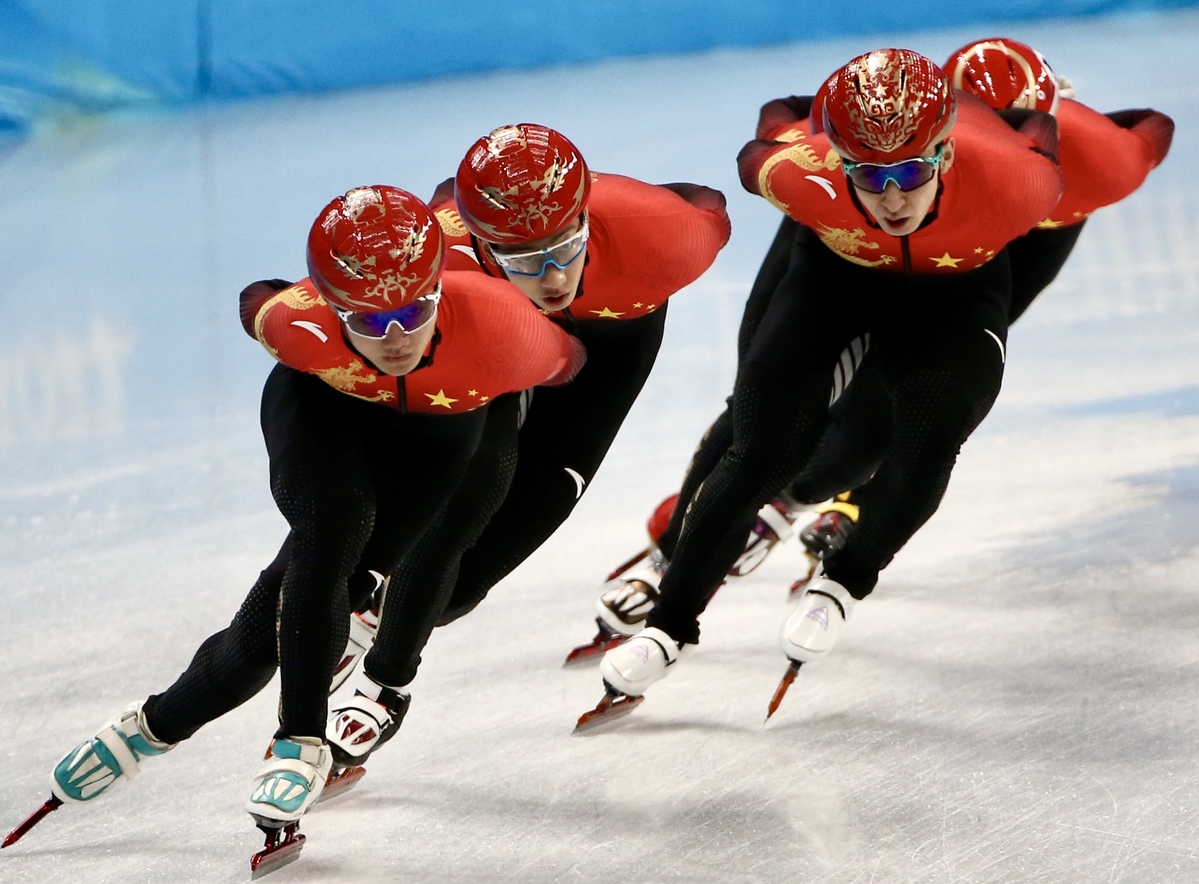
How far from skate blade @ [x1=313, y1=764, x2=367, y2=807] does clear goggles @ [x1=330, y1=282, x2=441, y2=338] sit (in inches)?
43.2

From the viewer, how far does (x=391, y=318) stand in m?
2.85

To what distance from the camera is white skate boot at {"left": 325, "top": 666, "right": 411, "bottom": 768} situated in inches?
134

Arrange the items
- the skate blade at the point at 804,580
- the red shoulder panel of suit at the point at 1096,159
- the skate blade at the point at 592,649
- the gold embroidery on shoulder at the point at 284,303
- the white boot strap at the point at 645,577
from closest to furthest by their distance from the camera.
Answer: the gold embroidery on shoulder at the point at 284,303 → the red shoulder panel of suit at the point at 1096,159 → the skate blade at the point at 592,649 → the white boot strap at the point at 645,577 → the skate blade at the point at 804,580

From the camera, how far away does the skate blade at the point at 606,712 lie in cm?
377

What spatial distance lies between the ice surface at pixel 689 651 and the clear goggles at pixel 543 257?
1135 mm

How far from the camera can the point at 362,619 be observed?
12.6 ft

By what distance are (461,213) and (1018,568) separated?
87.0 inches

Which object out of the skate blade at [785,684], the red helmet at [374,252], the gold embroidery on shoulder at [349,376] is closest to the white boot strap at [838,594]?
the skate blade at [785,684]

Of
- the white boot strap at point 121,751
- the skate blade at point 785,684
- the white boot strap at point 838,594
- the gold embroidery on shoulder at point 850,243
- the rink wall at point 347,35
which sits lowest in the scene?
the rink wall at point 347,35

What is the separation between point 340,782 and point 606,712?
674 mm

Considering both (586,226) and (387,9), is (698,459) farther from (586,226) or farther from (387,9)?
(387,9)

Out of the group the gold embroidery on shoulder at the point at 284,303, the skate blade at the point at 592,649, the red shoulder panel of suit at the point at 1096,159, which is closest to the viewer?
the gold embroidery on shoulder at the point at 284,303

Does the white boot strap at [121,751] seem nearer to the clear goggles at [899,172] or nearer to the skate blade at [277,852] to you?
the skate blade at [277,852]

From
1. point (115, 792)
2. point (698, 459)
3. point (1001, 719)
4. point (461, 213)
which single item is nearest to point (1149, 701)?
point (1001, 719)
